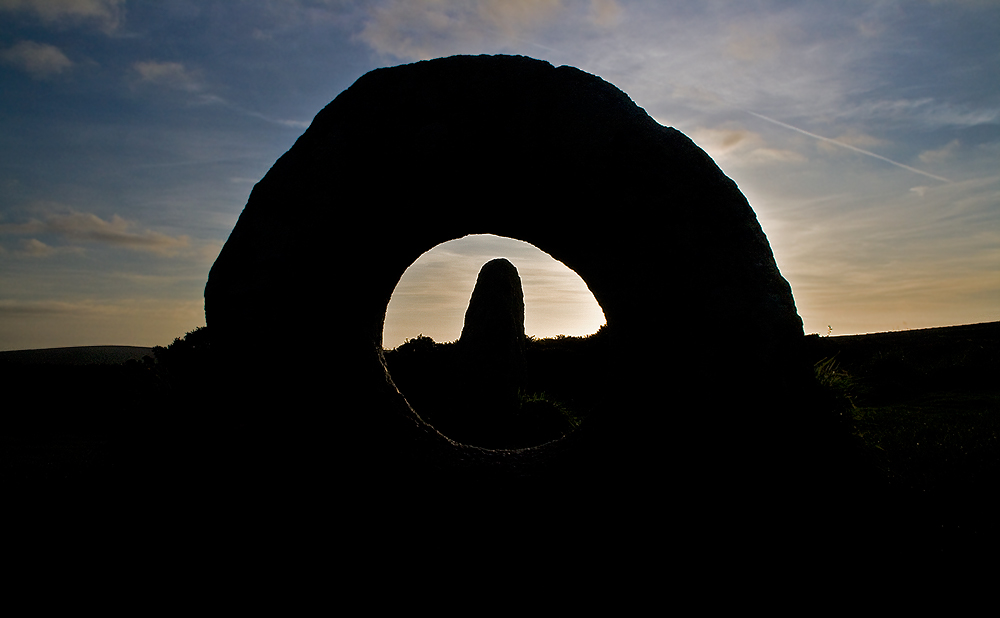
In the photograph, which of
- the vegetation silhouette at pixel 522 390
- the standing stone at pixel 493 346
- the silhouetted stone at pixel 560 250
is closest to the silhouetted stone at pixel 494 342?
the standing stone at pixel 493 346

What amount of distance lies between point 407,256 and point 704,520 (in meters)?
2.31

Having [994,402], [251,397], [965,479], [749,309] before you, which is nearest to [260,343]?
[251,397]

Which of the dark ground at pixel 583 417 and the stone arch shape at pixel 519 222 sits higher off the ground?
the stone arch shape at pixel 519 222

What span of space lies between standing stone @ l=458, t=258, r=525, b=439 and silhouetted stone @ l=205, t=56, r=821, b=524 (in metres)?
3.81

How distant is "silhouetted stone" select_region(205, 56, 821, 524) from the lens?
2.49m

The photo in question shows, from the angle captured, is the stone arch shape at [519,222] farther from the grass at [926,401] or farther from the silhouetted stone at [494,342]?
the silhouetted stone at [494,342]

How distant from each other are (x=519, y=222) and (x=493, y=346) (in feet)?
13.7

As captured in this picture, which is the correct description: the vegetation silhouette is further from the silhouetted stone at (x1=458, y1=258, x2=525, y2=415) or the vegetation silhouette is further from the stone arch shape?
the stone arch shape

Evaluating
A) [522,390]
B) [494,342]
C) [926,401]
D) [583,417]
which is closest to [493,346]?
[494,342]

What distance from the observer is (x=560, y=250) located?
10.9ft

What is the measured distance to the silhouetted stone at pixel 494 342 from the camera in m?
7.15

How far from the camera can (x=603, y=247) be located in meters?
2.94

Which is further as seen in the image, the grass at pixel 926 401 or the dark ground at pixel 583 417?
the grass at pixel 926 401

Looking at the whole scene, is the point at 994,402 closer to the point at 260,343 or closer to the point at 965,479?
the point at 965,479
